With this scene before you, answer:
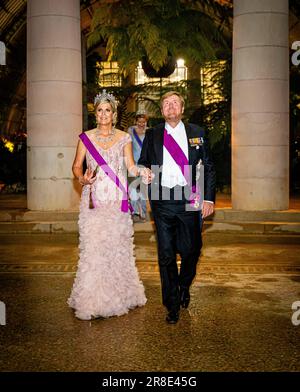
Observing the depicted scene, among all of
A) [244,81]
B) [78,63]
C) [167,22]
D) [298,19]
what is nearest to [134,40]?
[167,22]

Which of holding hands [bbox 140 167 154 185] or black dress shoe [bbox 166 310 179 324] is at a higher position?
holding hands [bbox 140 167 154 185]

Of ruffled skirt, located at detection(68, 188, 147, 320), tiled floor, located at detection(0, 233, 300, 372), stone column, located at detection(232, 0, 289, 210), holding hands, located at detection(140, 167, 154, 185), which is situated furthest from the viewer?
stone column, located at detection(232, 0, 289, 210)

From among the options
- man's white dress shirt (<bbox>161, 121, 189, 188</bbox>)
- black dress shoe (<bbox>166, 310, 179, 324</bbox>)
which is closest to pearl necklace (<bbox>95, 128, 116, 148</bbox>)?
man's white dress shirt (<bbox>161, 121, 189, 188</bbox>)

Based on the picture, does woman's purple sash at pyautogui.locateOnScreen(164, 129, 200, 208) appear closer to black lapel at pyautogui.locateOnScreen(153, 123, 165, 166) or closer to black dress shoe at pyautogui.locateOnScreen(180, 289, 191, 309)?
black lapel at pyautogui.locateOnScreen(153, 123, 165, 166)

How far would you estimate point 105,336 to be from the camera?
4.96 metres

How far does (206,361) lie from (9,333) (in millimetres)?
1712

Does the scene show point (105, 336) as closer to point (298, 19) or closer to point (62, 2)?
point (62, 2)

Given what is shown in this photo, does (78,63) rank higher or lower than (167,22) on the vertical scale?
lower

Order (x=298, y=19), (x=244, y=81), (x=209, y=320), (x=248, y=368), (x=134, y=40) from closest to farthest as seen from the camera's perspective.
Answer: (x=248, y=368) < (x=209, y=320) < (x=244, y=81) < (x=134, y=40) < (x=298, y=19)

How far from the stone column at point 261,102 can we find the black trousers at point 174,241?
6395mm

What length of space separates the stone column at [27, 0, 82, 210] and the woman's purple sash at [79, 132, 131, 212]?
21.0 feet

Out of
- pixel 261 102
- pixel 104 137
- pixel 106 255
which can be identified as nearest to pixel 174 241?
pixel 106 255

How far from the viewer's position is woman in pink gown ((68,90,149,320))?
559 cm

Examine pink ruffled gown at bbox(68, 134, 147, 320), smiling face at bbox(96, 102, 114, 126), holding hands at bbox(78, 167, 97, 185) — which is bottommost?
pink ruffled gown at bbox(68, 134, 147, 320)
